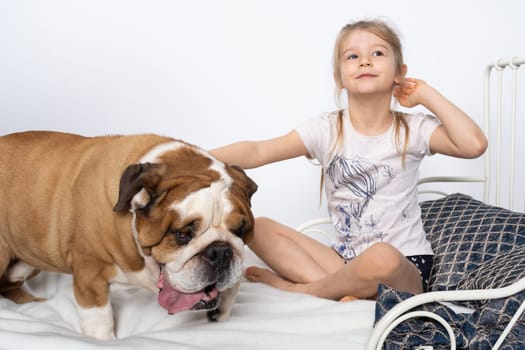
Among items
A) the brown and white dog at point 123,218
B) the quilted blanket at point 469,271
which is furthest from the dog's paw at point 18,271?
the quilted blanket at point 469,271

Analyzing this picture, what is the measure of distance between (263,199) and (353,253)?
3.68 ft

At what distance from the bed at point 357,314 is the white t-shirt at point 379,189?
17cm

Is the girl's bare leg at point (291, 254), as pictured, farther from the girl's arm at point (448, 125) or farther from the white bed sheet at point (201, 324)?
the girl's arm at point (448, 125)

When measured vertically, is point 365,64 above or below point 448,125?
above

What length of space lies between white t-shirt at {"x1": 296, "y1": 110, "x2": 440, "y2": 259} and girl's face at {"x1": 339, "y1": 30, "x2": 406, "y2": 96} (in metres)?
0.17

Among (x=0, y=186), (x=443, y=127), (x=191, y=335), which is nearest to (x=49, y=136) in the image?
(x=0, y=186)

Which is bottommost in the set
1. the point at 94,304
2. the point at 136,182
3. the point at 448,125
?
the point at 94,304

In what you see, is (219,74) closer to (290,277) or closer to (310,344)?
(290,277)

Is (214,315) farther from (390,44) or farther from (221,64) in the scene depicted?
(221,64)

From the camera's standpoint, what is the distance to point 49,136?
7.18 ft

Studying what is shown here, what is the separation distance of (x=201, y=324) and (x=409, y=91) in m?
1.11

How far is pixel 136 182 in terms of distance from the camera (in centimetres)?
168

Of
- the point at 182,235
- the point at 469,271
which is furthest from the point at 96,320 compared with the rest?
the point at 469,271

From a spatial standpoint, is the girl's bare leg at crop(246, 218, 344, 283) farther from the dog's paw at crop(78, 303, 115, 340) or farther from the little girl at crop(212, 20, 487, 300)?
the dog's paw at crop(78, 303, 115, 340)
